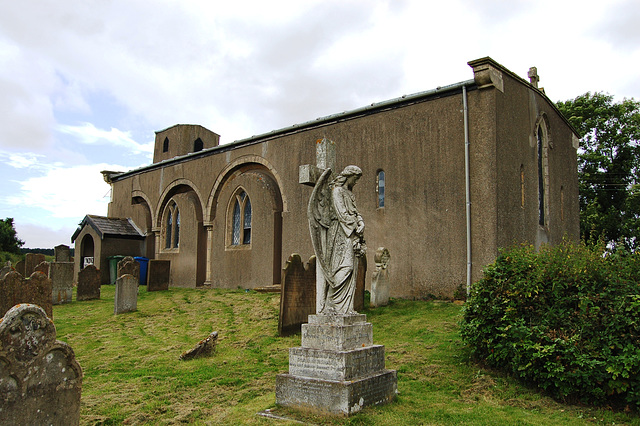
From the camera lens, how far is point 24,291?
11.4m

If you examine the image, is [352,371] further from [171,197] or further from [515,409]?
[171,197]

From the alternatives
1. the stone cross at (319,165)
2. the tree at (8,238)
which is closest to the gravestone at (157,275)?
the stone cross at (319,165)

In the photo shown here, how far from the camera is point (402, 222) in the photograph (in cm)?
1505

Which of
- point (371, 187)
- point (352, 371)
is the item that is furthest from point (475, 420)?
point (371, 187)

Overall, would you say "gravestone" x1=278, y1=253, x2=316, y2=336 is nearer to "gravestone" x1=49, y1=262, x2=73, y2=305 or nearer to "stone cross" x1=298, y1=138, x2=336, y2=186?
"stone cross" x1=298, y1=138, x2=336, y2=186

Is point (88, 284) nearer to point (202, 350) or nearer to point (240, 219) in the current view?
point (240, 219)

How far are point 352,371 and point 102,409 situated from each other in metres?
3.38

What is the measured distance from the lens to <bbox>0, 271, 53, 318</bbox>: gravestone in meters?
11.2

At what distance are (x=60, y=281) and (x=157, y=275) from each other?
3722mm

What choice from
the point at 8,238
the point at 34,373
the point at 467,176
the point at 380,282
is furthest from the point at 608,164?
the point at 8,238

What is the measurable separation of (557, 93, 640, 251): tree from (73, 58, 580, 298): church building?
6.01 metres

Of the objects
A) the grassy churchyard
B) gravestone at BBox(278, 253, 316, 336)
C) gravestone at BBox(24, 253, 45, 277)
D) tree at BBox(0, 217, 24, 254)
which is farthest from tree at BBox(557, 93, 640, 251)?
tree at BBox(0, 217, 24, 254)

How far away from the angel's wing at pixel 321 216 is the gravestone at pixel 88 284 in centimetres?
1277

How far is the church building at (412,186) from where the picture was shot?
537 inches
